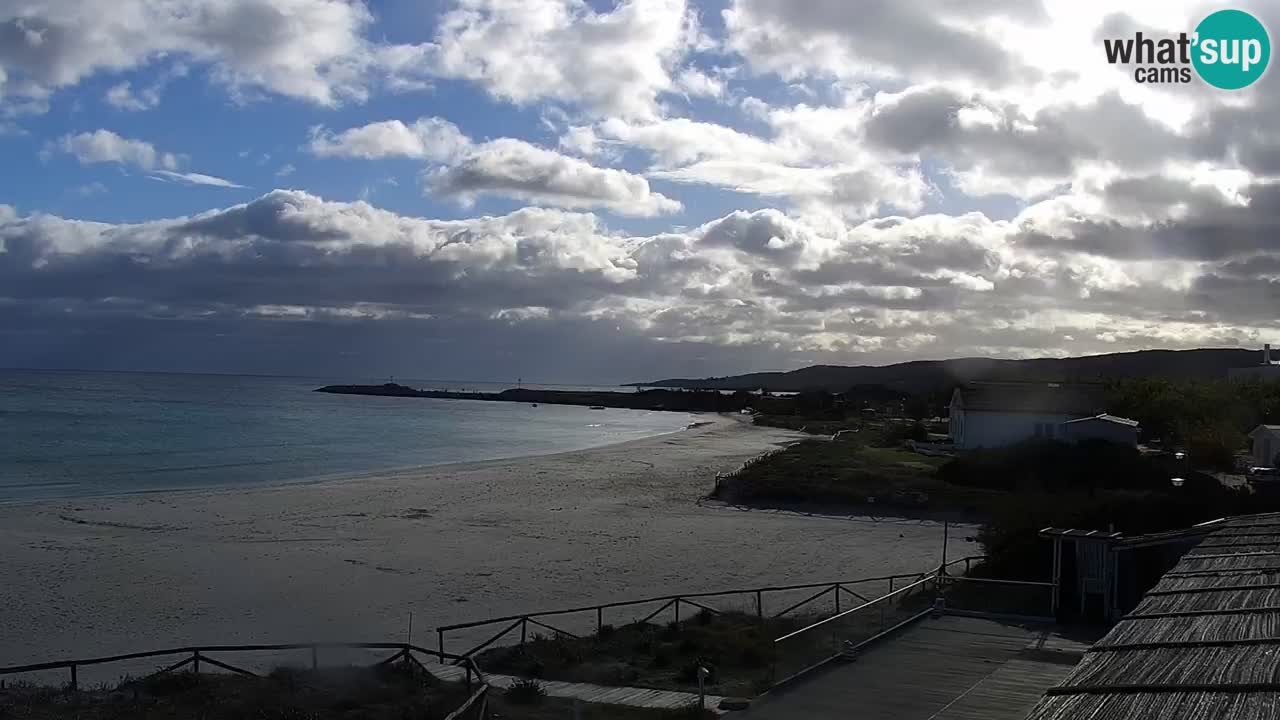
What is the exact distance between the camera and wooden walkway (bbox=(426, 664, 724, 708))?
46.4ft

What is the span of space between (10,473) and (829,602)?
44.3 m

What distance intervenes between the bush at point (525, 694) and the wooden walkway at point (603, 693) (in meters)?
0.49

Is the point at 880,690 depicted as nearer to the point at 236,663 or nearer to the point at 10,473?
the point at 236,663

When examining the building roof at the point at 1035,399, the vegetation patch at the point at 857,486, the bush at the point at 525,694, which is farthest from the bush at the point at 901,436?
the bush at the point at 525,694

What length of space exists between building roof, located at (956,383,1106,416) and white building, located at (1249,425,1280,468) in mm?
10243

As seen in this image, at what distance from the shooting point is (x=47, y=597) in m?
23.1

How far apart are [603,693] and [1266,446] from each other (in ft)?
115

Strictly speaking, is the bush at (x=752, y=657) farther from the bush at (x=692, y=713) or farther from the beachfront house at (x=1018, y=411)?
the beachfront house at (x=1018, y=411)

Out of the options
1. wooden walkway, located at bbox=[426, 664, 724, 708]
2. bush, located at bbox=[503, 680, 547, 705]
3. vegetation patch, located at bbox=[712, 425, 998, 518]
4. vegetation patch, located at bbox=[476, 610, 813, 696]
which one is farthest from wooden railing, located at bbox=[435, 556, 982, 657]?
vegetation patch, located at bbox=[712, 425, 998, 518]

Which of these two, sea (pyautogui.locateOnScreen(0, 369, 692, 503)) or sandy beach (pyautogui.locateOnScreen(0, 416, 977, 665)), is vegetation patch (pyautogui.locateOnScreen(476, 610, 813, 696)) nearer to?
sandy beach (pyautogui.locateOnScreen(0, 416, 977, 665))

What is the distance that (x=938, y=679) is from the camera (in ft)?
45.0

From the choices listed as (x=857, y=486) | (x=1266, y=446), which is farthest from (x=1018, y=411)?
(x=857, y=486)

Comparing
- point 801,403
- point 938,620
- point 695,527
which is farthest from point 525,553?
point 801,403

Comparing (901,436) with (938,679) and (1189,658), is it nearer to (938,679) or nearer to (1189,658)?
(938,679)
